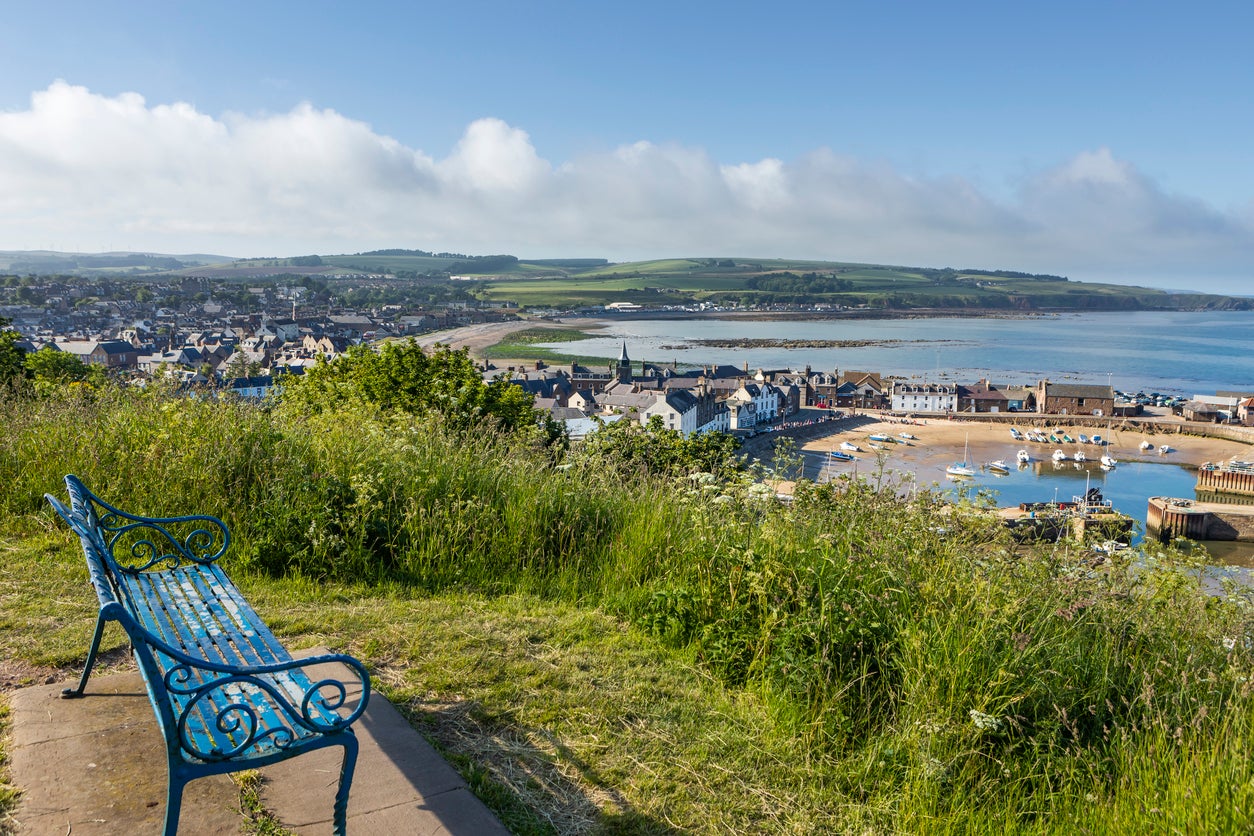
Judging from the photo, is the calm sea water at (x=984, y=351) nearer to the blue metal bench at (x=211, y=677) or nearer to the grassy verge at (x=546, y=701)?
the grassy verge at (x=546, y=701)

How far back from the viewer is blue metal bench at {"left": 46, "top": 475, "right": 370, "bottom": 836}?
7.31ft

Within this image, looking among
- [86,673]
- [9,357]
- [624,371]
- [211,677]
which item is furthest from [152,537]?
[624,371]

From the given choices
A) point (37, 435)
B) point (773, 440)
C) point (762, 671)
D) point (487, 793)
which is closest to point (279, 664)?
point (487, 793)

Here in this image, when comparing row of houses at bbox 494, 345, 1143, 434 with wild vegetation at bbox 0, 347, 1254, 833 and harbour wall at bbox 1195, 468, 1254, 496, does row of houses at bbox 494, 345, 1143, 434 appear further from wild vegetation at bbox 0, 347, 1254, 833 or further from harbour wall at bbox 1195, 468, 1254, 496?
wild vegetation at bbox 0, 347, 1254, 833

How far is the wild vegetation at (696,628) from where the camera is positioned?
9.62 ft

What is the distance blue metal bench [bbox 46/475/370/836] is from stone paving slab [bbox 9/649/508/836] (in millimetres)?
238

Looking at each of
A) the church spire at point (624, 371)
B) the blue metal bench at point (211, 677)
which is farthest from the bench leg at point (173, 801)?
the church spire at point (624, 371)

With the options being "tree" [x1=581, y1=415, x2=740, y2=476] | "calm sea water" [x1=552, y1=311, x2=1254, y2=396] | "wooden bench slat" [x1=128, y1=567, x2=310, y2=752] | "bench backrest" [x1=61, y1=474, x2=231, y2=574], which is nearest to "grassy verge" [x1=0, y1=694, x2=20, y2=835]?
"wooden bench slat" [x1=128, y1=567, x2=310, y2=752]

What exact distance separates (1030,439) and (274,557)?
182 ft

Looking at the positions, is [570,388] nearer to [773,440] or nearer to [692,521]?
[773,440]

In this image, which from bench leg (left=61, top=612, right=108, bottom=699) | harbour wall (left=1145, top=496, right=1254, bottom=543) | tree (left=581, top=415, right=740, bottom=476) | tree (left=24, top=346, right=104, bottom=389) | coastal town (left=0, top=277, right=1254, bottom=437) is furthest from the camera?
coastal town (left=0, top=277, right=1254, bottom=437)

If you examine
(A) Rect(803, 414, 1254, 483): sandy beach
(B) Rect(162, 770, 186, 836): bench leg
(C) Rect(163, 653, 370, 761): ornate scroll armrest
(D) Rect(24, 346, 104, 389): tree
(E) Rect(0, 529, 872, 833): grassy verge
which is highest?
A: (C) Rect(163, 653, 370, 761): ornate scroll armrest

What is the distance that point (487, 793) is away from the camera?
9.50 feet

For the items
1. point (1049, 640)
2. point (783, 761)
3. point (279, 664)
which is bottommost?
point (783, 761)
